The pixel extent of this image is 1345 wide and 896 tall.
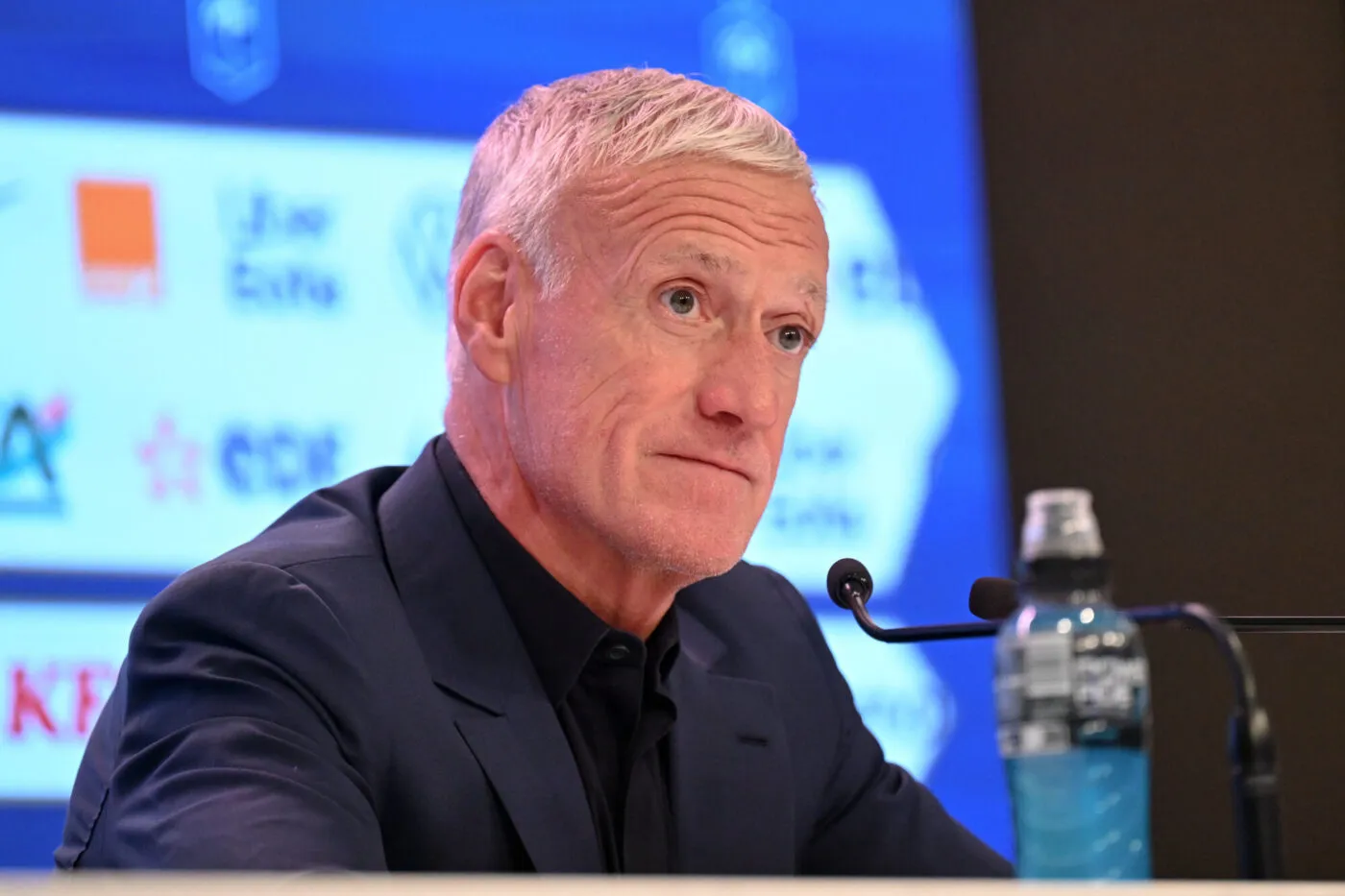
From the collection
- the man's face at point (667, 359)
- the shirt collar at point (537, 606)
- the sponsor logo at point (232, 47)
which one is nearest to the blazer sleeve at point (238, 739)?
the shirt collar at point (537, 606)

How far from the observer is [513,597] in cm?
194

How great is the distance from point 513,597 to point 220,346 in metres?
1.05

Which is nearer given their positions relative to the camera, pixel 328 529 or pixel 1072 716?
pixel 1072 716

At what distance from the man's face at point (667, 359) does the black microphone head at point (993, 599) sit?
0.41 metres

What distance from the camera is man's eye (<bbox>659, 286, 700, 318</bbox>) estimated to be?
1.97 m

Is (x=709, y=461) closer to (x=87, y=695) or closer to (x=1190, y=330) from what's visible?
(x=87, y=695)

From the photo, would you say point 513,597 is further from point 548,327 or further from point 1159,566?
point 1159,566

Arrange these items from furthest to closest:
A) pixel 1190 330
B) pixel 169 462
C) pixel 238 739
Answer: pixel 1190 330 < pixel 169 462 < pixel 238 739

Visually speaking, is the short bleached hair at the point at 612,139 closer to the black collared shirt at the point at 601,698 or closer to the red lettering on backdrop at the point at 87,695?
the black collared shirt at the point at 601,698

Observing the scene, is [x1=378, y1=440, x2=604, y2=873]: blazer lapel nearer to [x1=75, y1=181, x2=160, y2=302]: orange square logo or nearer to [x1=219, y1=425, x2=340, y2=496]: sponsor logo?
[x1=219, y1=425, x2=340, y2=496]: sponsor logo

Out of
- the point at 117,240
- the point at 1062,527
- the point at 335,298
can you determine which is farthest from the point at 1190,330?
the point at 1062,527

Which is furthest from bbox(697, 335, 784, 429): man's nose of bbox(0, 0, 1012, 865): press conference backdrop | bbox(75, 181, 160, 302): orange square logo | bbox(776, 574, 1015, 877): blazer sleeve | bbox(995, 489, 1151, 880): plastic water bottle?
bbox(75, 181, 160, 302): orange square logo

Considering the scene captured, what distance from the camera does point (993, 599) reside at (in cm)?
160

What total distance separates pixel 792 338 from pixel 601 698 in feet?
1.67
